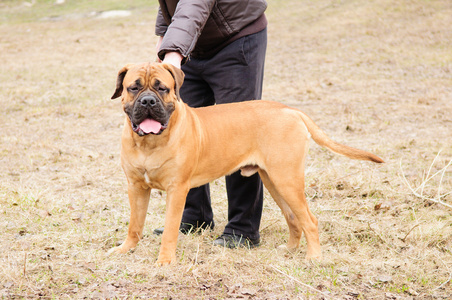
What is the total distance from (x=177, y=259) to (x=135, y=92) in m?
1.40

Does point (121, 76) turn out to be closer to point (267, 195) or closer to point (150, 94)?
point (150, 94)

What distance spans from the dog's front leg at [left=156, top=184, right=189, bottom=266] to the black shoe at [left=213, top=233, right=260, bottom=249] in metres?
0.65

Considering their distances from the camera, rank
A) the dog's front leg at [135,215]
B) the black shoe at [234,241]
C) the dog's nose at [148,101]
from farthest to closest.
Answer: the black shoe at [234,241]
the dog's front leg at [135,215]
the dog's nose at [148,101]

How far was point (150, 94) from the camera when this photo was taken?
344 cm

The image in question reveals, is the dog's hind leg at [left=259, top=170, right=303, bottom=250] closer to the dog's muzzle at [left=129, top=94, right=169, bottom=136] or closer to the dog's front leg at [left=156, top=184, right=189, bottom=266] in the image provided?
the dog's front leg at [left=156, top=184, right=189, bottom=266]

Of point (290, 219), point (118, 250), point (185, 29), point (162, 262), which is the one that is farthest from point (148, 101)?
point (290, 219)

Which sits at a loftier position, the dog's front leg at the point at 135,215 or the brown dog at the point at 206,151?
the brown dog at the point at 206,151

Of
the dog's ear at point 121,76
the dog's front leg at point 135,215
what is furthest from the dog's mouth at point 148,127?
the dog's front leg at point 135,215

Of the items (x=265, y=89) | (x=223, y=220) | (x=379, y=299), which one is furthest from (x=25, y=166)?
(x=265, y=89)

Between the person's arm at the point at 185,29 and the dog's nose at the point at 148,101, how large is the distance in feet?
1.62

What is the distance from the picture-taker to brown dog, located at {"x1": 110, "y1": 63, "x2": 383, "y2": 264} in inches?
144

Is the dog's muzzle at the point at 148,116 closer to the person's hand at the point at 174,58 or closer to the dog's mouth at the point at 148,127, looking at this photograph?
the dog's mouth at the point at 148,127

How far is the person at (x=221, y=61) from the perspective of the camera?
385cm

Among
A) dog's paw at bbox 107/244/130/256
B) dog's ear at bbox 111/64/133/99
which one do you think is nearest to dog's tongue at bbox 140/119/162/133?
dog's ear at bbox 111/64/133/99
